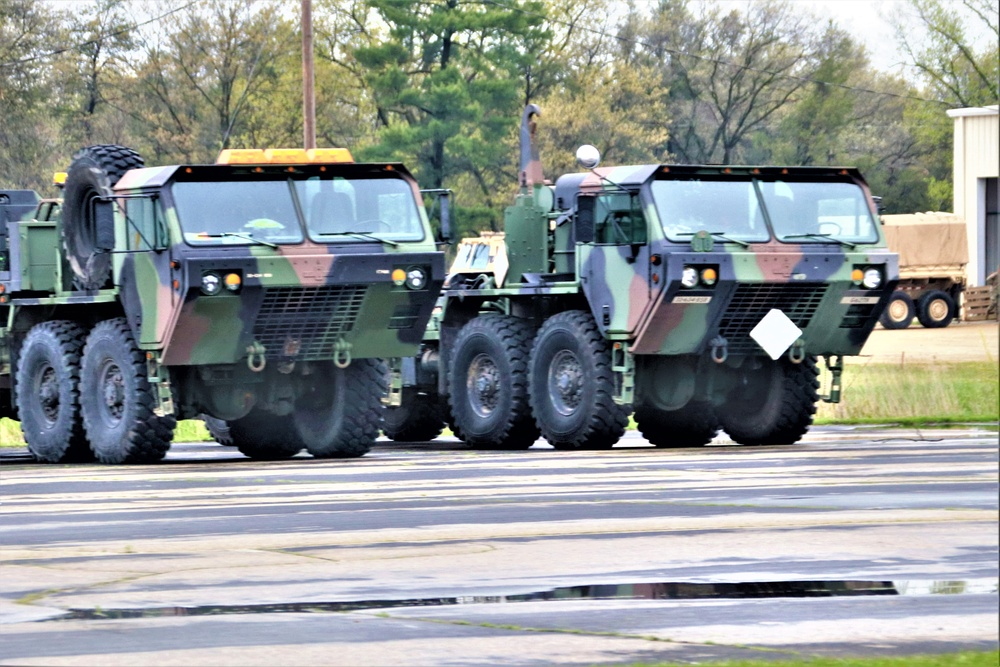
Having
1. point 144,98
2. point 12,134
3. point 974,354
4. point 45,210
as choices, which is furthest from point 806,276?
point 144,98

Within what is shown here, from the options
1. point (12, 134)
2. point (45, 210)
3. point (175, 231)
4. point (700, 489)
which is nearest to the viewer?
point (700, 489)

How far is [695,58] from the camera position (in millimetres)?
77250

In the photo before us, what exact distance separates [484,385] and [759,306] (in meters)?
3.58

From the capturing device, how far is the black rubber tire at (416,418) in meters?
24.7

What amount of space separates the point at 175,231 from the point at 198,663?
36.8 ft

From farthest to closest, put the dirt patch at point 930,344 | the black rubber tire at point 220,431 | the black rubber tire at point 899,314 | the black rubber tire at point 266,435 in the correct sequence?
the black rubber tire at point 899,314 < the dirt patch at point 930,344 < the black rubber tire at point 220,431 < the black rubber tire at point 266,435

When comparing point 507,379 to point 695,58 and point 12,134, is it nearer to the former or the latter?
point 12,134

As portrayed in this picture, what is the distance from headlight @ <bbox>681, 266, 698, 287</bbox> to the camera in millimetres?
19547

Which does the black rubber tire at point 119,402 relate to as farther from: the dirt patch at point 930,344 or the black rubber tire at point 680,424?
the dirt patch at point 930,344

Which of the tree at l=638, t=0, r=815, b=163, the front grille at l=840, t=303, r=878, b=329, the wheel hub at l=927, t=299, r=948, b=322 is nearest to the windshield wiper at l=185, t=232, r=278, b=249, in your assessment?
the front grille at l=840, t=303, r=878, b=329

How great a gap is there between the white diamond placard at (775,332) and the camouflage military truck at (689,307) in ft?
0.04

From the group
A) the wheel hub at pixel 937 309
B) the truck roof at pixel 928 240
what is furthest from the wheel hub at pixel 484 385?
the wheel hub at pixel 937 309

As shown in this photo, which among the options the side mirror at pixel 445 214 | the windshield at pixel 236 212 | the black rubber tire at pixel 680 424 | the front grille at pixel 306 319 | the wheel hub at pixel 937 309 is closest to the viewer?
the windshield at pixel 236 212

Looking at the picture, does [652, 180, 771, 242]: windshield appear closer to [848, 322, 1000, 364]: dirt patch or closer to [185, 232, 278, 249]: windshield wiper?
[185, 232, 278, 249]: windshield wiper
